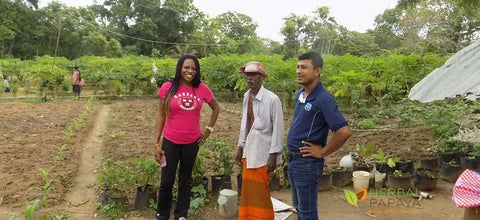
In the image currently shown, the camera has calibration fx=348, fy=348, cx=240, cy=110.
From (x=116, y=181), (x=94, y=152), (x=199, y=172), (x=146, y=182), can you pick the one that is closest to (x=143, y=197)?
(x=146, y=182)

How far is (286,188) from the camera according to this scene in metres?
4.47

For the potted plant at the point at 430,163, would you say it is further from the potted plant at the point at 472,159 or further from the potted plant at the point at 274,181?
the potted plant at the point at 274,181

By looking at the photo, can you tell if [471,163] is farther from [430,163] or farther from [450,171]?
[430,163]

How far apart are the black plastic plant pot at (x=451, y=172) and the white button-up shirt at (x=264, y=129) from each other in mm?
3009

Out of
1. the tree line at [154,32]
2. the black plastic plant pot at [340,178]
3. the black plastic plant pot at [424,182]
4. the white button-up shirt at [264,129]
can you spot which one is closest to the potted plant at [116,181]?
the white button-up shirt at [264,129]

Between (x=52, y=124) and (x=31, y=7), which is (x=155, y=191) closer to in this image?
(x=52, y=124)

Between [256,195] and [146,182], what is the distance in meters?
1.48

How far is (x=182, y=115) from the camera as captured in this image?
10.3 ft

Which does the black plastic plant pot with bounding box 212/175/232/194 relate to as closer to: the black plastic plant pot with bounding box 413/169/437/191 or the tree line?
the black plastic plant pot with bounding box 413/169/437/191

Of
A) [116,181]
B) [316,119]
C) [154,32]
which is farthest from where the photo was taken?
[154,32]

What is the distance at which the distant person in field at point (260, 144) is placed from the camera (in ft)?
9.29

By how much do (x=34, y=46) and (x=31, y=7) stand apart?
11.6 feet

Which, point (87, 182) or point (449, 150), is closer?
point (87, 182)

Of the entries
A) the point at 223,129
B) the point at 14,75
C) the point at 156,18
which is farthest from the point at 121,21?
the point at 223,129
